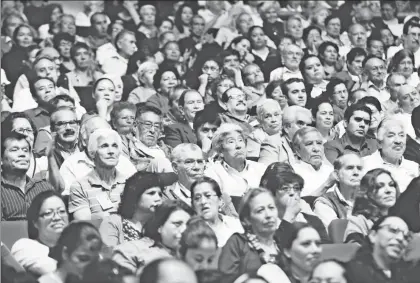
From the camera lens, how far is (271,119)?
702 centimetres

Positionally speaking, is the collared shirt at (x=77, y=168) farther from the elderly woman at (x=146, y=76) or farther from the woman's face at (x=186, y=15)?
the woman's face at (x=186, y=15)

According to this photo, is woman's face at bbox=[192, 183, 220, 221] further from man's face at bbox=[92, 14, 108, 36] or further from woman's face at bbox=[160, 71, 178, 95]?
man's face at bbox=[92, 14, 108, 36]

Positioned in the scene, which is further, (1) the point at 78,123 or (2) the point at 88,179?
(1) the point at 78,123

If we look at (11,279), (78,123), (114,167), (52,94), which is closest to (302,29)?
(52,94)

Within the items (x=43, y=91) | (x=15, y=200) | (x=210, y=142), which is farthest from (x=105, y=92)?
(x=15, y=200)

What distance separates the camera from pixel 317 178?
634 centimetres

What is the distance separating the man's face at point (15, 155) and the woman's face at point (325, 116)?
2.18 metres

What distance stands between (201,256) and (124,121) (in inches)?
88.9

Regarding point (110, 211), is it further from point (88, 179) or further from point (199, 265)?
point (199, 265)

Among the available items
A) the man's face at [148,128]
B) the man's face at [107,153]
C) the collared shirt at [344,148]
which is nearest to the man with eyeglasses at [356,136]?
the collared shirt at [344,148]

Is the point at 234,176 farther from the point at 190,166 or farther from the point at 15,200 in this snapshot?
the point at 15,200

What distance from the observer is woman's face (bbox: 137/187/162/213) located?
521 centimetres

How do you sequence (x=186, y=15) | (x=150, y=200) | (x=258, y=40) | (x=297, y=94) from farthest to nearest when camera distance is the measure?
(x=186, y=15) < (x=258, y=40) < (x=297, y=94) < (x=150, y=200)

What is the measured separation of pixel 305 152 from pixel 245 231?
147 centimetres
